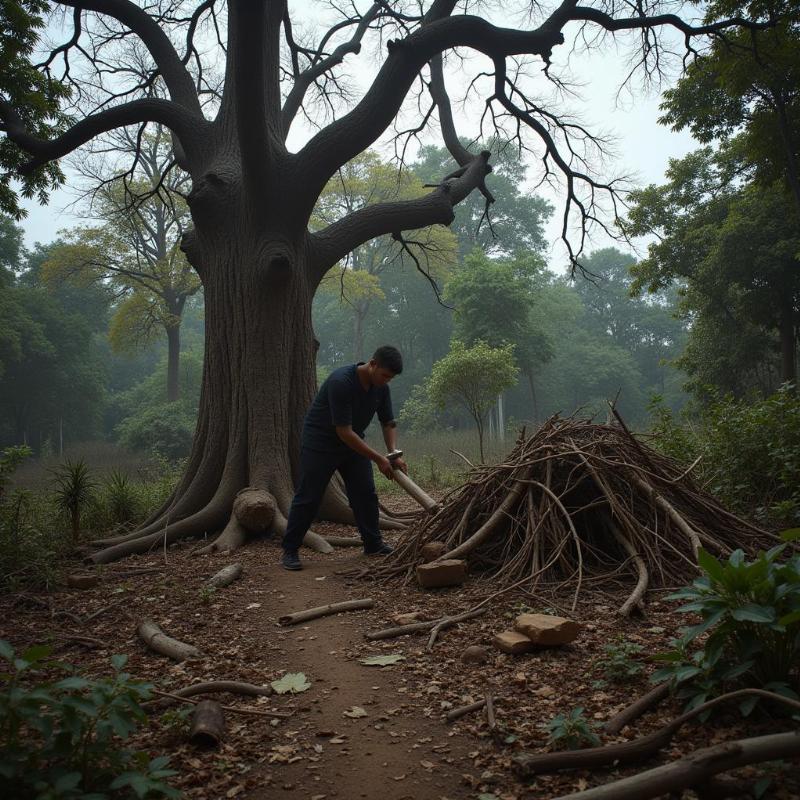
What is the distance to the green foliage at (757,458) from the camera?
16.4 feet

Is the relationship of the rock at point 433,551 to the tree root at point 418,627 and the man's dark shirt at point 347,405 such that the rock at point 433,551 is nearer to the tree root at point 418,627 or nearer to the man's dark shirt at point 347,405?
the tree root at point 418,627

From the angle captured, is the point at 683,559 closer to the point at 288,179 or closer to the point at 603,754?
the point at 603,754

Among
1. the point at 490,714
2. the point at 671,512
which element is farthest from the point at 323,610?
the point at 671,512

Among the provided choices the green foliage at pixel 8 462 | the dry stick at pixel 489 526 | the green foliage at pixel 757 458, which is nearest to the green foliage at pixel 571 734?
the dry stick at pixel 489 526

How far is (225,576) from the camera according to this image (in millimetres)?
4367

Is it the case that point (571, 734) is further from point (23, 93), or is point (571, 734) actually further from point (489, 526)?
point (23, 93)

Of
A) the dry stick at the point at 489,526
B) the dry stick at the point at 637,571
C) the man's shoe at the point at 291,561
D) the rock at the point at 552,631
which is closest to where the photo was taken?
the rock at the point at 552,631

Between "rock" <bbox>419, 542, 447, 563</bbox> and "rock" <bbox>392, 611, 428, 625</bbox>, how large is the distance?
727 mm

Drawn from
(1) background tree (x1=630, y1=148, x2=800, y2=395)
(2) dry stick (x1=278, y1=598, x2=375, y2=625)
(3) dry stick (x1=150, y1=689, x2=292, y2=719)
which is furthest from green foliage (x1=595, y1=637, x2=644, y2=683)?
(1) background tree (x1=630, y1=148, x2=800, y2=395)

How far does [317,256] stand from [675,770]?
6098 mm

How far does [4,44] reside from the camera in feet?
20.7

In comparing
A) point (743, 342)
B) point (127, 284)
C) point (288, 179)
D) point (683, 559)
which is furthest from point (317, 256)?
point (127, 284)

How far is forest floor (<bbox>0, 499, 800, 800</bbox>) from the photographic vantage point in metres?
1.97

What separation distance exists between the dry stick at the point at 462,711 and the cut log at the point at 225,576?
2.37 m
